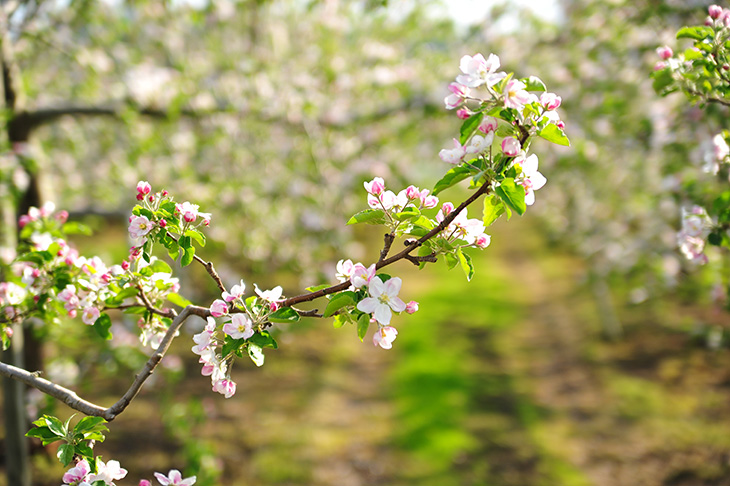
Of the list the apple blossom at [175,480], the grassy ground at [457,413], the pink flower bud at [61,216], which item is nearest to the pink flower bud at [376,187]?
the apple blossom at [175,480]

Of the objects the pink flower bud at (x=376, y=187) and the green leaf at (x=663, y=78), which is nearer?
the pink flower bud at (x=376, y=187)

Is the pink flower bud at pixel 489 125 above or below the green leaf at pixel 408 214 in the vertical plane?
above

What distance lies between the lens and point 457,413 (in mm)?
6777

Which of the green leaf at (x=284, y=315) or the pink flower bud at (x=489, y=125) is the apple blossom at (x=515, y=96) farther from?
the green leaf at (x=284, y=315)

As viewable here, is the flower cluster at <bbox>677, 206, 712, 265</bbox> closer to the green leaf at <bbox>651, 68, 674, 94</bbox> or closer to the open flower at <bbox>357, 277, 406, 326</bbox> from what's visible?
the green leaf at <bbox>651, 68, 674, 94</bbox>

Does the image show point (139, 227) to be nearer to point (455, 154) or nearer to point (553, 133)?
point (455, 154)

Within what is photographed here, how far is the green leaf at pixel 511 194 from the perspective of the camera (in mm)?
1294

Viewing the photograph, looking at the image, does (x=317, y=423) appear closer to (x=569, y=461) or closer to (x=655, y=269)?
(x=569, y=461)

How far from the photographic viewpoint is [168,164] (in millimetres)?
6949

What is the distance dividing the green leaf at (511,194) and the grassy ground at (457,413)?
3576 mm

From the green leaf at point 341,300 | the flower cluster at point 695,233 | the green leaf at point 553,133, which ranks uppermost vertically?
the flower cluster at point 695,233

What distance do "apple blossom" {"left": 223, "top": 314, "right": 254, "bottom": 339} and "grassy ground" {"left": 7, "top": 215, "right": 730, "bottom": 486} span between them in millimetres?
3046

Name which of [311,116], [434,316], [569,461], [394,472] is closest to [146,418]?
[394,472]

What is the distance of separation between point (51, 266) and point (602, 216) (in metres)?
10.1
